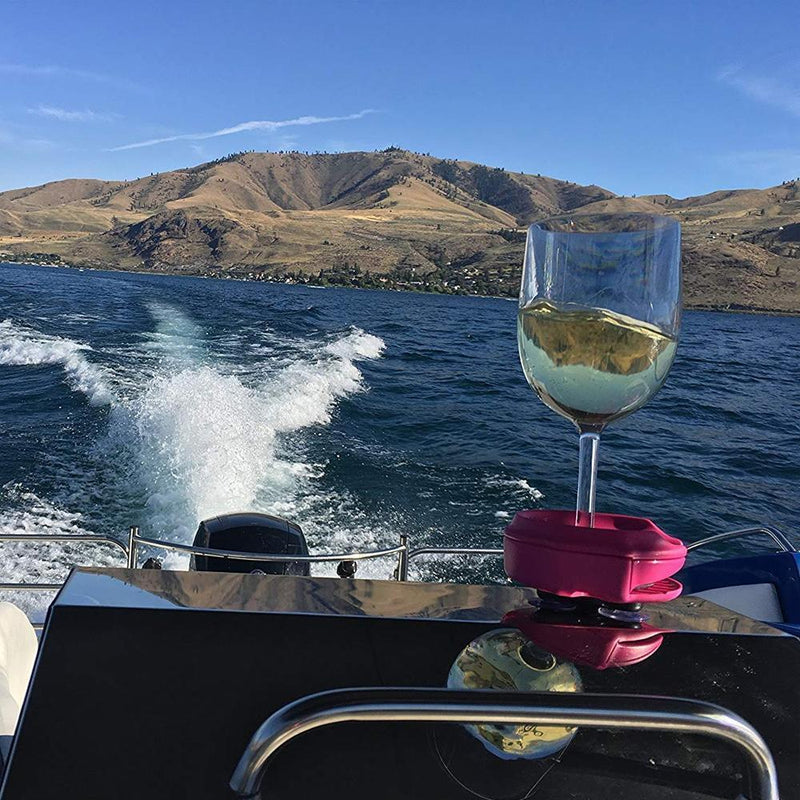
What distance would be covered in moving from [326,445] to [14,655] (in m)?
10.0

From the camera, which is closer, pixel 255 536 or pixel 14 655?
pixel 14 655

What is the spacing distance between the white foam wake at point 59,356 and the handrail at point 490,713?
13.4 m

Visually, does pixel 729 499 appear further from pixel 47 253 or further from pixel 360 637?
pixel 47 253

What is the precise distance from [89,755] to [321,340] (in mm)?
24806

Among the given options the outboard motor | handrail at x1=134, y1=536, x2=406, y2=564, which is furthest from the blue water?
handrail at x1=134, y1=536, x2=406, y2=564

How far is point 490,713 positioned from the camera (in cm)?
92

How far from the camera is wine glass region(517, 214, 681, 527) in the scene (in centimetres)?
97

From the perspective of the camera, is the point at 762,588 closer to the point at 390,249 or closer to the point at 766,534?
→ the point at 766,534

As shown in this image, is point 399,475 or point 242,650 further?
point 399,475

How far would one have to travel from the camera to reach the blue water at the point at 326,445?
29.5 ft

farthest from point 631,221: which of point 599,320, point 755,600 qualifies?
point 755,600

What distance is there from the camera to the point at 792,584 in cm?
315

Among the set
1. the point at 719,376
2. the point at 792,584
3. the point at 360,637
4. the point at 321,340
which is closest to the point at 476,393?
the point at 321,340

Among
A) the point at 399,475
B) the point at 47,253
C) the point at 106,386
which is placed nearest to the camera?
the point at 399,475
